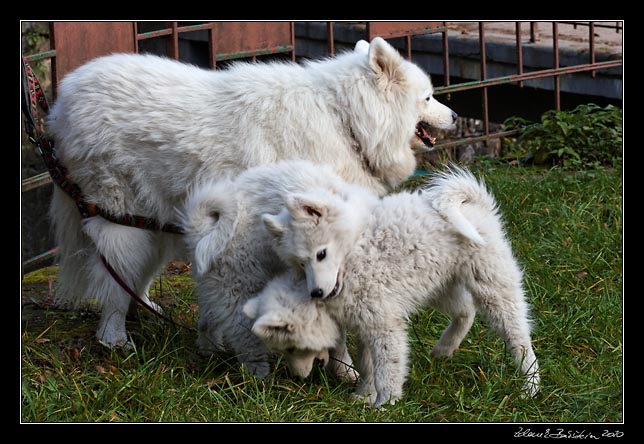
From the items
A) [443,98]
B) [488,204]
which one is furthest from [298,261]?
[443,98]

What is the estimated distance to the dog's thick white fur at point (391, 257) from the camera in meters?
4.28

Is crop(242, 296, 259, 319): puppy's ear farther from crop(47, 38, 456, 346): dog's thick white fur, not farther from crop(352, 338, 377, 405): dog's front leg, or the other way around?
crop(47, 38, 456, 346): dog's thick white fur

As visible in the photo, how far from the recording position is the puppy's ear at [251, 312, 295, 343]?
171 inches

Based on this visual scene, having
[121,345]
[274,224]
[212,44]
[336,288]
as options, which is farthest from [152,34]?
[336,288]

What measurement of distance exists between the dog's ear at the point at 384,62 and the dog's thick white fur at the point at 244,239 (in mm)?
731

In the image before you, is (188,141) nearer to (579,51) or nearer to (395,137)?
(395,137)

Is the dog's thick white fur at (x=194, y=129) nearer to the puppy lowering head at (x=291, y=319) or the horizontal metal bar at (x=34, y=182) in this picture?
the puppy lowering head at (x=291, y=319)

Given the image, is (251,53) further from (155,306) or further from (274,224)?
(274,224)

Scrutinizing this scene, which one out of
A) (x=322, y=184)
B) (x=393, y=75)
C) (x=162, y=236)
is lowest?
(x=162, y=236)

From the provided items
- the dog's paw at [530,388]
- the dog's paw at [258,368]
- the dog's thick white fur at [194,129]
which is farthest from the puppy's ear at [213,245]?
the dog's paw at [530,388]

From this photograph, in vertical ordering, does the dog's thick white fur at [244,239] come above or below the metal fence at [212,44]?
below

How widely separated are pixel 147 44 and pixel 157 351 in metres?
3.14

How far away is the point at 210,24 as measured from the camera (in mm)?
6840

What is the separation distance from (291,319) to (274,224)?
45cm
